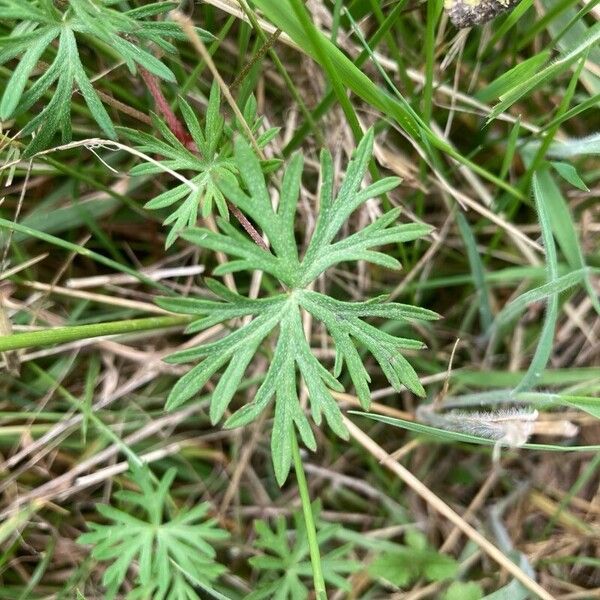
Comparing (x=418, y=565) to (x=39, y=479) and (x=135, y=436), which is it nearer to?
(x=135, y=436)

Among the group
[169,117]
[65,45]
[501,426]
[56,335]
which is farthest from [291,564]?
[65,45]

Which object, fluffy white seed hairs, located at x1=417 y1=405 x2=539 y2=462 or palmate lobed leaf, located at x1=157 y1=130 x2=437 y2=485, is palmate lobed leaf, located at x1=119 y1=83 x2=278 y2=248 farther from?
fluffy white seed hairs, located at x1=417 y1=405 x2=539 y2=462

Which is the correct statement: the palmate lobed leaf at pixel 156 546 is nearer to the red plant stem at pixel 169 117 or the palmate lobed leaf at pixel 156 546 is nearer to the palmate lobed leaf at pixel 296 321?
the palmate lobed leaf at pixel 296 321

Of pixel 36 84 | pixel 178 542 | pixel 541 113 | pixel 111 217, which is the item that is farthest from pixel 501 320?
pixel 36 84

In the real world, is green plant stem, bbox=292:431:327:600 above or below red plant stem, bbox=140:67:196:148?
below

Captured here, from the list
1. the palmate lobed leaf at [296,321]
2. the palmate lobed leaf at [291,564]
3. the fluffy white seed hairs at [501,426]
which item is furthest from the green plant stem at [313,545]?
the fluffy white seed hairs at [501,426]

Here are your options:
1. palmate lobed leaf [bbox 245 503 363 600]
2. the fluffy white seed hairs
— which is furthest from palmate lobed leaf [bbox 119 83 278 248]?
palmate lobed leaf [bbox 245 503 363 600]
